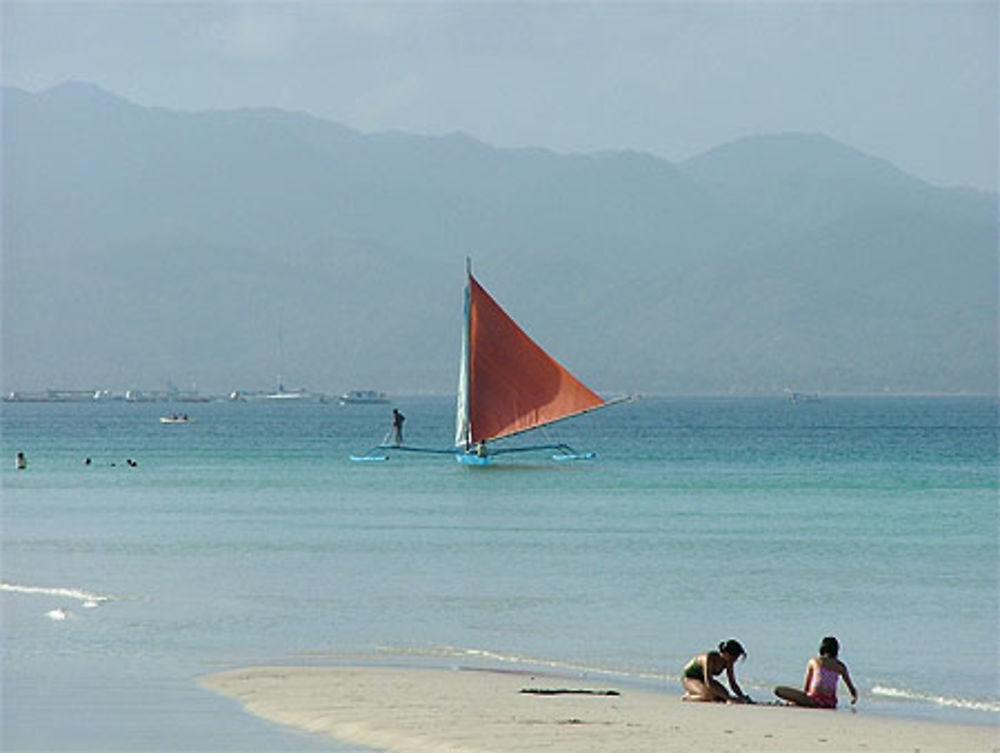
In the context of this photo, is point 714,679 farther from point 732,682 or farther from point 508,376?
point 508,376

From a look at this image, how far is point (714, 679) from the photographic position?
20.1 meters

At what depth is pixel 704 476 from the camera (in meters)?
67.7

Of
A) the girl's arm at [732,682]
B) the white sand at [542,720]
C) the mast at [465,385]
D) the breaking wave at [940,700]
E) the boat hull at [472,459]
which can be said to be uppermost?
the mast at [465,385]

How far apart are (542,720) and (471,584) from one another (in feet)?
46.4

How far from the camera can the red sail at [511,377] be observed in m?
68.8

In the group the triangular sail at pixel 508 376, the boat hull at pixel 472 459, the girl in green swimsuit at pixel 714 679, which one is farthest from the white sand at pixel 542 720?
the boat hull at pixel 472 459

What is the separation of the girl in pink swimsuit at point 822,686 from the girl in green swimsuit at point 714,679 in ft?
1.40

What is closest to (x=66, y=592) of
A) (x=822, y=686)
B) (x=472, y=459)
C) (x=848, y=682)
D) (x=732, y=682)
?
(x=732, y=682)

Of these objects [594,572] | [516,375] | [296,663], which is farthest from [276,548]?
[516,375]

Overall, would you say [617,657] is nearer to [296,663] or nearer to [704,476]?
[296,663]

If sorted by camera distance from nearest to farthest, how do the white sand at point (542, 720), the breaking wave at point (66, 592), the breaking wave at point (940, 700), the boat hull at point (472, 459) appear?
the white sand at point (542, 720) < the breaking wave at point (940, 700) < the breaking wave at point (66, 592) < the boat hull at point (472, 459)

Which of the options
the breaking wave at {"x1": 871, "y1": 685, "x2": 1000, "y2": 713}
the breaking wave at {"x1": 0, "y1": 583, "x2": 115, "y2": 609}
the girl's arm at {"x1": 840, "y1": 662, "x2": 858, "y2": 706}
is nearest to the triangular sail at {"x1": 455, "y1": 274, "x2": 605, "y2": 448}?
the breaking wave at {"x1": 0, "y1": 583, "x2": 115, "y2": 609}

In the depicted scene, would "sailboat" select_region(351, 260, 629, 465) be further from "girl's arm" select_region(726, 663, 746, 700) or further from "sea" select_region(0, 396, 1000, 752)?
"girl's arm" select_region(726, 663, 746, 700)

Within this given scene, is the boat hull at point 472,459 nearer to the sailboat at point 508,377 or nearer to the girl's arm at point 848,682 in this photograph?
the sailboat at point 508,377
